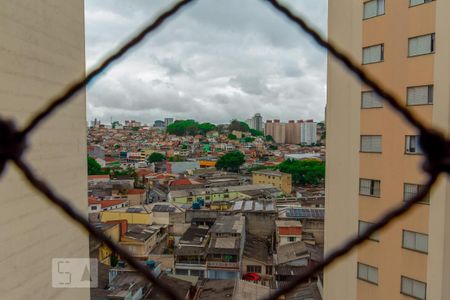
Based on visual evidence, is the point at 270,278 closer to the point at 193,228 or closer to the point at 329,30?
the point at 193,228

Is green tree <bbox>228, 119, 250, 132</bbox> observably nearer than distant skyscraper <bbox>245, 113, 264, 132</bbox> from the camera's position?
Yes

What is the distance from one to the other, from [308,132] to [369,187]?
34710mm

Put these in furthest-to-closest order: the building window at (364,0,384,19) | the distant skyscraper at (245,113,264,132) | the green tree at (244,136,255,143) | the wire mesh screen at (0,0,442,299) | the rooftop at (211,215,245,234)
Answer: the distant skyscraper at (245,113,264,132) → the green tree at (244,136,255,143) → the rooftop at (211,215,245,234) → the building window at (364,0,384,19) → the wire mesh screen at (0,0,442,299)

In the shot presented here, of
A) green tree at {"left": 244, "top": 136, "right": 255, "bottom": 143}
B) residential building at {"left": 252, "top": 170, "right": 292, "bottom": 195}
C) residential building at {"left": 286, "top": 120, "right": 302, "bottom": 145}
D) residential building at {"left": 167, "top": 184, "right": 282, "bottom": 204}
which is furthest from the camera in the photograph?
residential building at {"left": 286, "top": 120, "right": 302, "bottom": 145}

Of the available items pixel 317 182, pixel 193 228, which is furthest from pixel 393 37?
pixel 317 182

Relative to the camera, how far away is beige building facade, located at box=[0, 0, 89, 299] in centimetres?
145

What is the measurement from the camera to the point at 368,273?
9.60 ft

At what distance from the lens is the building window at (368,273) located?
2.89 meters

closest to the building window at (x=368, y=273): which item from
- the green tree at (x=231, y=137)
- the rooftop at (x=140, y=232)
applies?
the rooftop at (x=140, y=232)

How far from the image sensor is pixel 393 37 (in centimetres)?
278

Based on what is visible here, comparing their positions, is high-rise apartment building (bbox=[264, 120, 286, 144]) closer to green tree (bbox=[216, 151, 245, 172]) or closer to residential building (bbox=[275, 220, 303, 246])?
green tree (bbox=[216, 151, 245, 172])

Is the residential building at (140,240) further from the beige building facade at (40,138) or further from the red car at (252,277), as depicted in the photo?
the beige building facade at (40,138)

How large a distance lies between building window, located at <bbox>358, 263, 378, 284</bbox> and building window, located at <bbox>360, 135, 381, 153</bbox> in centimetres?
95

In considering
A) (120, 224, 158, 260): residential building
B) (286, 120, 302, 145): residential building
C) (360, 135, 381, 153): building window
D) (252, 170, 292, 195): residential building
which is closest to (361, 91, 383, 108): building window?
(360, 135, 381, 153): building window
